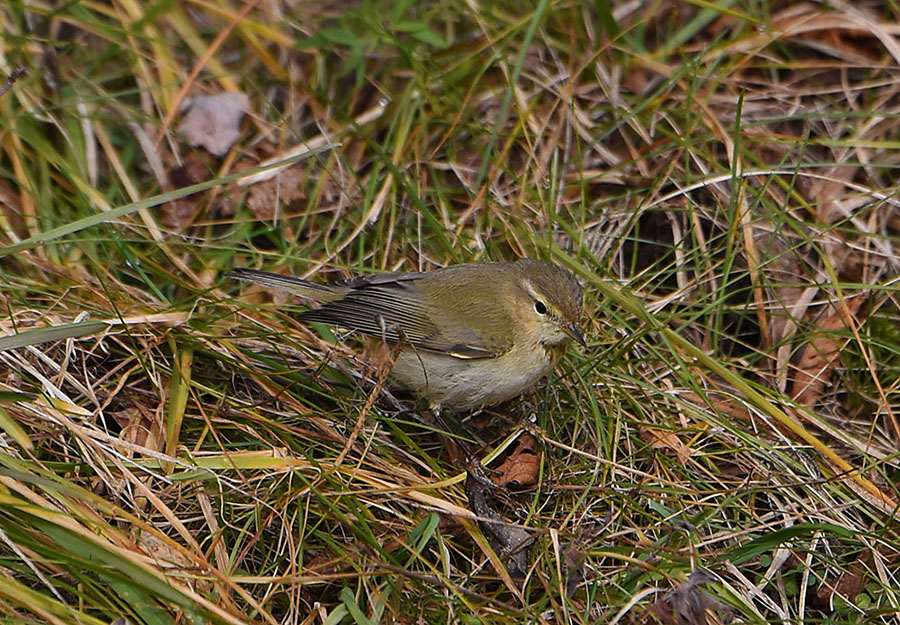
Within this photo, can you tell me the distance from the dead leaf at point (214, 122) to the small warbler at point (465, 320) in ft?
4.63

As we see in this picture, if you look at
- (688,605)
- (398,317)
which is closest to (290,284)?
(398,317)

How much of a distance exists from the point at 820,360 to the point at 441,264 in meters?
1.67

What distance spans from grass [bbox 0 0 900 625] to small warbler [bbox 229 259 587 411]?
173mm

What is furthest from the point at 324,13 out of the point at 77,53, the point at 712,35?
the point at 712,35

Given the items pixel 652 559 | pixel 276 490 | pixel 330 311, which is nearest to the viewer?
pixel 652 559

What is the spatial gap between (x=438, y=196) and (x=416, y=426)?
1.33 metres

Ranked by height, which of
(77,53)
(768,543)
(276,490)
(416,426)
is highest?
(77,53)

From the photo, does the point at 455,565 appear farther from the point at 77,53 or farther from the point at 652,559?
the point at 77,53

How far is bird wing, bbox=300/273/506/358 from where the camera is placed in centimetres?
383

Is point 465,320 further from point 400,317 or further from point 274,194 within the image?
point 274,194

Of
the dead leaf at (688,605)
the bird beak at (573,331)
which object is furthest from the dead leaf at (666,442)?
the dead leaf at (688,605)

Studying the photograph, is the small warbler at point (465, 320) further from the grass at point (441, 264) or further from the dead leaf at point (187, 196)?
the dead leaf at point (187, 196)

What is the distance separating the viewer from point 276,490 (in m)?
3.34

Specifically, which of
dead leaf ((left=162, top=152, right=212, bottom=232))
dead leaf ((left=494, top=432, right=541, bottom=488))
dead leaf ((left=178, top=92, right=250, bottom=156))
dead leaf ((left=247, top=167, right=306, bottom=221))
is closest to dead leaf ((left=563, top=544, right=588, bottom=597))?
dead leaf ((left=494, top=432, right=541, bottom=488))
